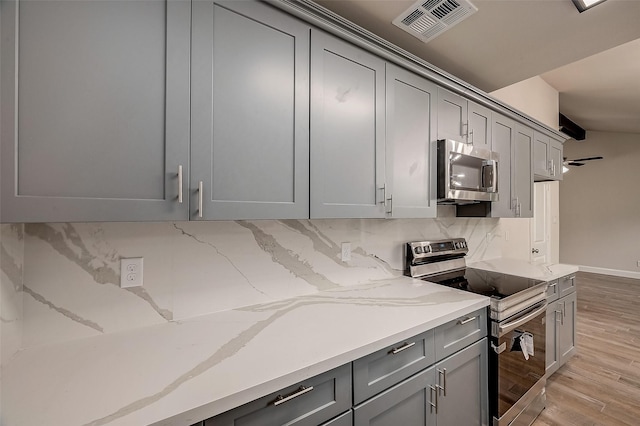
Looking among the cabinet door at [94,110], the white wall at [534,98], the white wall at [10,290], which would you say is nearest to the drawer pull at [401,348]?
the cabinet door at [94,110]

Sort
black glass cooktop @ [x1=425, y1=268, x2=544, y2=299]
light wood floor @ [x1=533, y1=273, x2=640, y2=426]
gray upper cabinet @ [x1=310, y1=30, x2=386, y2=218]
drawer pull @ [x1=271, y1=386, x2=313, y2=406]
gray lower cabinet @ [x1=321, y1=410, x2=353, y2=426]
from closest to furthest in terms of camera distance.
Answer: drawer pull @ [x1=271, y1=386, x2=313, y2=406]
gray lower cabinet @ [x1=321, y1=410, x2=353, y2=426]
gray upper cabinet @ [x1=310, y1=30, x2=386, y2=218]
black glass cooktop @ [x1=425, y1=268, x2=544, y2=299]
light wood floor @ [x1=533, y1=273, x2=640, y2=426]

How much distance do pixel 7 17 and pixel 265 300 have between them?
1342 millimetres

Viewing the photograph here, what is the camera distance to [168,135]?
959mm

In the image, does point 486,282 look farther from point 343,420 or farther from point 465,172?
point 343,420

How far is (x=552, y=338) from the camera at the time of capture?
2.47 metres

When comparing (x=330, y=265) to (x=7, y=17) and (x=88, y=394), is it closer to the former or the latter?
(x=88, y=394)

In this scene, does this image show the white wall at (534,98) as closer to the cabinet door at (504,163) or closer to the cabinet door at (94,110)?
the cabinet door at (504,163)

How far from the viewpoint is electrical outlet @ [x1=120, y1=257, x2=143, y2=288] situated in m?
1.17

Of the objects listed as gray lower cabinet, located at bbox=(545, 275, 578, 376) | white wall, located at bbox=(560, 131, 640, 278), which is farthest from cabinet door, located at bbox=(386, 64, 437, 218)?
white wall, located at bbox=(560, 131, 640, 278)

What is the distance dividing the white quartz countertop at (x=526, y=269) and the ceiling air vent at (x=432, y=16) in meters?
1.91

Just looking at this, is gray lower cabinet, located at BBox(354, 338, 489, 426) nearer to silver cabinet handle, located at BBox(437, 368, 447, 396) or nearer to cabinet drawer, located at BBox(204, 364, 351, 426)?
silver cabinet handle, located at BBox(437, 368, 447, 396)

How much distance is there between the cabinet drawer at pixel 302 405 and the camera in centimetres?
83

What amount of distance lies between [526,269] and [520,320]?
104cm

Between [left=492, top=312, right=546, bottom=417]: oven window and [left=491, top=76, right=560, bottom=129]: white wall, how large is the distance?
8.39 ft
